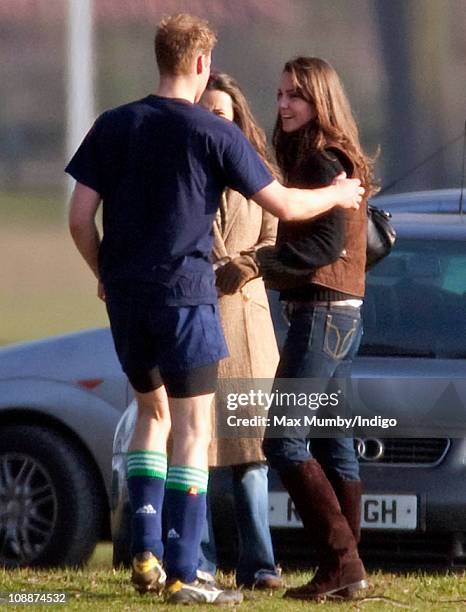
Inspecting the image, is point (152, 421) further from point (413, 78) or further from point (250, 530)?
point (413, 78)

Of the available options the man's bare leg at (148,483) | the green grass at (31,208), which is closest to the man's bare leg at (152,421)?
the man's bare leg at (148,483)

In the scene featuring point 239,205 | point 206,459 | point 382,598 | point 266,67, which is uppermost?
point 266,67

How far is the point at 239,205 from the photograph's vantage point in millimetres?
6113

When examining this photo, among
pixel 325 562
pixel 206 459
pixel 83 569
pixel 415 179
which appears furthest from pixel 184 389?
pixel 415 179

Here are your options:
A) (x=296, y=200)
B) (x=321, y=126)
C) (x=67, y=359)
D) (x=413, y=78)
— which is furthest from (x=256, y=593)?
(x=413, y=78)

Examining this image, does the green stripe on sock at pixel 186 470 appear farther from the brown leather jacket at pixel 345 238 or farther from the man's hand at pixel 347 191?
the man's hand at pixel 347 191

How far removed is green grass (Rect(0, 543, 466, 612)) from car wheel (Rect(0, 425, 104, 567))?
40cm

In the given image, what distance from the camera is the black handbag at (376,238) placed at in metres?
5.87

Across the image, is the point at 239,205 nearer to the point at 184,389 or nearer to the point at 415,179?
the point at 184,389

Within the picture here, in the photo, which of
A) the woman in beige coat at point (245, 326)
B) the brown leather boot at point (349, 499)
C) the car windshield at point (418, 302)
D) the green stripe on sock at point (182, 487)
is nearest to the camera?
the green stripe on sock at point (182, 487)

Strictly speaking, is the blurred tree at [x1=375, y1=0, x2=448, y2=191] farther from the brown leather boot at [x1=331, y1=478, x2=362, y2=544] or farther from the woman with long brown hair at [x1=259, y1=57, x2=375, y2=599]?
the brown leather boot at [x1=331, y1=478, x2=362, y2=544]

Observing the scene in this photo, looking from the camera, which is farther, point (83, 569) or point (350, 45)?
point (350, 45)

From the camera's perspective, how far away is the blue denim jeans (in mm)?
5977

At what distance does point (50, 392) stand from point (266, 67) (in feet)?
4.47
